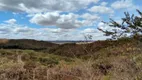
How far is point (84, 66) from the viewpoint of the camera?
744 cm

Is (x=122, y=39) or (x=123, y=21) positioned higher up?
(x=123, y=21)

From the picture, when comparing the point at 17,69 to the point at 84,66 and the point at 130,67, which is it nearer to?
the point at 84,66

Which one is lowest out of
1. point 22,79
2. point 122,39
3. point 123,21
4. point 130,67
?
point 22,79

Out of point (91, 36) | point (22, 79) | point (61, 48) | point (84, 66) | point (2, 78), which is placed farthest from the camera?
point (61, 48)

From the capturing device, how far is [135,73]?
562 cm

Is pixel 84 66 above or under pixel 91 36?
under

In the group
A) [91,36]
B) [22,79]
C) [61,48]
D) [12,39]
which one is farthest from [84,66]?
[12,39]

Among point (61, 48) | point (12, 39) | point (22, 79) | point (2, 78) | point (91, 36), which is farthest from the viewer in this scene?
point (12, 39)

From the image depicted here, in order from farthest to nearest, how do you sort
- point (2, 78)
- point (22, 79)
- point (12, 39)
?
1. point (12, 39)
2. point (22, 79)
3. point (2, 78)

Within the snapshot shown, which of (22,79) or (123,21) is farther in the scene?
(22,79)

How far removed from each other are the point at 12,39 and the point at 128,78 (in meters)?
24.2

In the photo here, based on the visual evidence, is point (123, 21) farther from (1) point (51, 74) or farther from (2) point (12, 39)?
(2) point (12, 39)

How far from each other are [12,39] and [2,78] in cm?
2083

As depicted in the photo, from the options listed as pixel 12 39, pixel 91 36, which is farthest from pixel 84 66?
pixel 12 39
